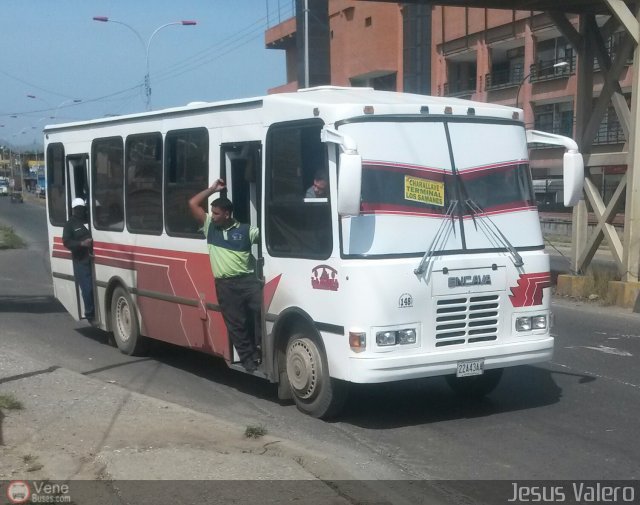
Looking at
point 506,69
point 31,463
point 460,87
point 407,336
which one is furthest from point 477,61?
point 31,463

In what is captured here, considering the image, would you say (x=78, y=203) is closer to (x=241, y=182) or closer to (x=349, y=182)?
(x=241, y=182)

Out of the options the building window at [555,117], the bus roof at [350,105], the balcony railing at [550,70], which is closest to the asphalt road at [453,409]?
the bus roof at [350,105]

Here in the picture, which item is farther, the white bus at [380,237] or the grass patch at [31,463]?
the white bus at [380,237]

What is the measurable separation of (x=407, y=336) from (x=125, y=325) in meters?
5.12

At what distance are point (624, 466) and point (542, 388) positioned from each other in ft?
8.49

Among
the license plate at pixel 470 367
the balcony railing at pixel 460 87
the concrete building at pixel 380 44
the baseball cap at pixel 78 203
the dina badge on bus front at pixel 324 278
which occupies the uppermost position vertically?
the concrete building at pixel 380 44

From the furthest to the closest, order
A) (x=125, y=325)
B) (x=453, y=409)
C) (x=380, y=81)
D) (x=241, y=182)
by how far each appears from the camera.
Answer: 1. (x=380, y=81)
2. (x=125, y=325)
3. (x=241, y=182)
4. (x=453, y=409)

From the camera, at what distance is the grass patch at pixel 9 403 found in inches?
302

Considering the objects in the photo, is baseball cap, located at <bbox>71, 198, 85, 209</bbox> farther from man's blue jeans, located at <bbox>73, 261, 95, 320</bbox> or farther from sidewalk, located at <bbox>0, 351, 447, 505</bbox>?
sidewalk, located at <bbox>0, 351, 447, 505</bbox>

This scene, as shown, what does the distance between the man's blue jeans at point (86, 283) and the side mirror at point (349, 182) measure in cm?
592

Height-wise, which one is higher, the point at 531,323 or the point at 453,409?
the point at 531,323

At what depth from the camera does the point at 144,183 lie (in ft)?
35.0

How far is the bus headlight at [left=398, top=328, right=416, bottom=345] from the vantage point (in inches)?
291

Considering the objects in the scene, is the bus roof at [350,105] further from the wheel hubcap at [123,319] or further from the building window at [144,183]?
the wheel hubcap at [123,319]
